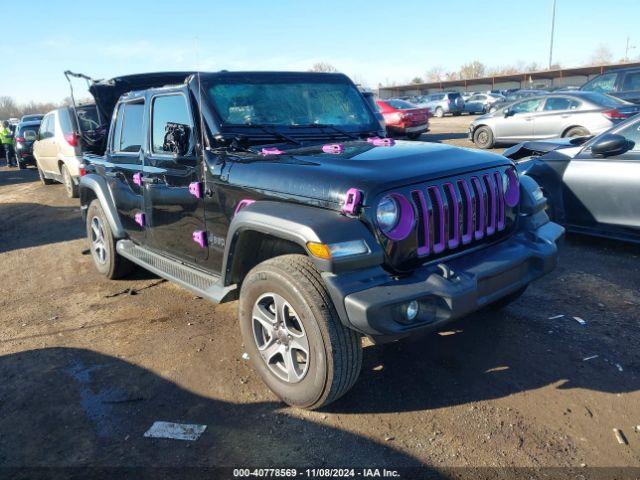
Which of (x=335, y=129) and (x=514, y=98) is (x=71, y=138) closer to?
(x=335, y=129)

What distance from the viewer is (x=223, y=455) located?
2.64 m

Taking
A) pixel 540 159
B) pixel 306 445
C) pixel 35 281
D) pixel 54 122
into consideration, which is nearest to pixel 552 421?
pixel 306 445

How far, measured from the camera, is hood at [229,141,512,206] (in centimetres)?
274

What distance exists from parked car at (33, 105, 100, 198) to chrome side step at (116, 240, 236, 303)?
5040mm

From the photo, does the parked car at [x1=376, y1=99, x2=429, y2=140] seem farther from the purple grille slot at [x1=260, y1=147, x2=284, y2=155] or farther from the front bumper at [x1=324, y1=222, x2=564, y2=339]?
the front bumper at [x1=324, y1=222, x2=564, y2=339]

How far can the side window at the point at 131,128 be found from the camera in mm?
4500

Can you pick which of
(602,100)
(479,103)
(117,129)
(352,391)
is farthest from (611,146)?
(479,103)

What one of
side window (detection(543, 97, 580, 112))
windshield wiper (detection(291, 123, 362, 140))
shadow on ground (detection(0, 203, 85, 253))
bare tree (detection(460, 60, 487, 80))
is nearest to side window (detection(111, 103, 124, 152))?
windshield wiper (detection(291, 123, 362, 140))

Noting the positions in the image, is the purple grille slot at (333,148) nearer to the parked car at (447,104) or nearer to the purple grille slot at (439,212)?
the purple grille slot at (439,212)

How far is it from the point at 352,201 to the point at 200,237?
5.10 feet

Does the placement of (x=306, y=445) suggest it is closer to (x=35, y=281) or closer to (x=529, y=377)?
(x=529, y=377)

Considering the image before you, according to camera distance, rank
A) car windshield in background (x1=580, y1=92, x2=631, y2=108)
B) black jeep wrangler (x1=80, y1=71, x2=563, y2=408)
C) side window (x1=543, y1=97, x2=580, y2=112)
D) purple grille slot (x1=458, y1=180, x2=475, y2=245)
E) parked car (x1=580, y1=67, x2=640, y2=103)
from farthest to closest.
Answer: parked car (x1=580, y1=67, x2=640, y2=103) < side window (x1=543, y1=97, x2=580, y2=112) < car windshield in background (x1=580, y1=92, x2=631, y2=108) < purple grille slot (x1=458, y1=180, x2=475, y2=245) < black jeep wrangler (x1=80, y1=71, x2=563, y2=408)

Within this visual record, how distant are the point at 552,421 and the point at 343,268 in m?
1.47

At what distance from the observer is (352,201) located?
8.65 ft
